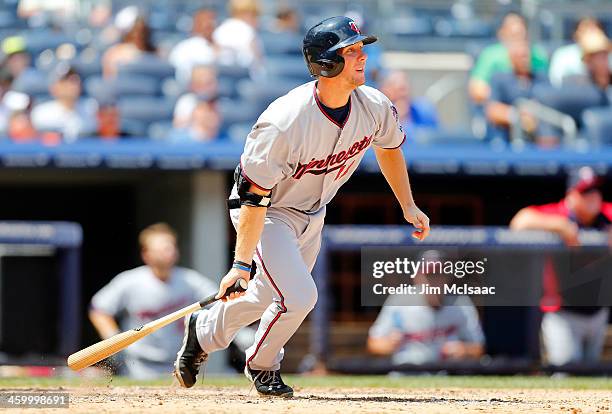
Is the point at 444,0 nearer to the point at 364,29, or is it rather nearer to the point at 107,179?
the point at 364,29

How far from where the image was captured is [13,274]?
9.81 m

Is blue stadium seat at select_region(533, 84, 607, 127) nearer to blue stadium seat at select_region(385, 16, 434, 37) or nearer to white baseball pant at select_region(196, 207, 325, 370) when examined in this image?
blue stadium seat at select_region(385, 16, 434, 37)

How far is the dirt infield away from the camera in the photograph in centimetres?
496

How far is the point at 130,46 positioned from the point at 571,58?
413cm

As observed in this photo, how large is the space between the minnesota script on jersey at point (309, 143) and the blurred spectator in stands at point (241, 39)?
19.2 ft

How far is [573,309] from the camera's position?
8688 mm

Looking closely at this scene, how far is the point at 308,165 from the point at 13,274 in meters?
4.96

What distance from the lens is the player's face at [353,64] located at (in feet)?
17.6

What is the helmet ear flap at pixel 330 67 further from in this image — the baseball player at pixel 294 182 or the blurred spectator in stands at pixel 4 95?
the blurred spectator in stands at pixel 4 95

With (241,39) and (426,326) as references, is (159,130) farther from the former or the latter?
(426,326)

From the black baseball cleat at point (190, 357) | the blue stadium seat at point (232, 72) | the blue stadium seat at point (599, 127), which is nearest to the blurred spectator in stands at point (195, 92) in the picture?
the blue stadium seat at point (232, 72)

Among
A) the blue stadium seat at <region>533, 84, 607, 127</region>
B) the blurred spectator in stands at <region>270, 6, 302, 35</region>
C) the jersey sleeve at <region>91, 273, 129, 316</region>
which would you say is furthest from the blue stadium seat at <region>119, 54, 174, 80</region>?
the blue stadium seat at <region>533, 84, 607, 127</region>

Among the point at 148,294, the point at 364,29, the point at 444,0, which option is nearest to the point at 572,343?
the point at 148,294

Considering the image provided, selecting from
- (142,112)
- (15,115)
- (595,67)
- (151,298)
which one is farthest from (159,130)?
(595,67)
